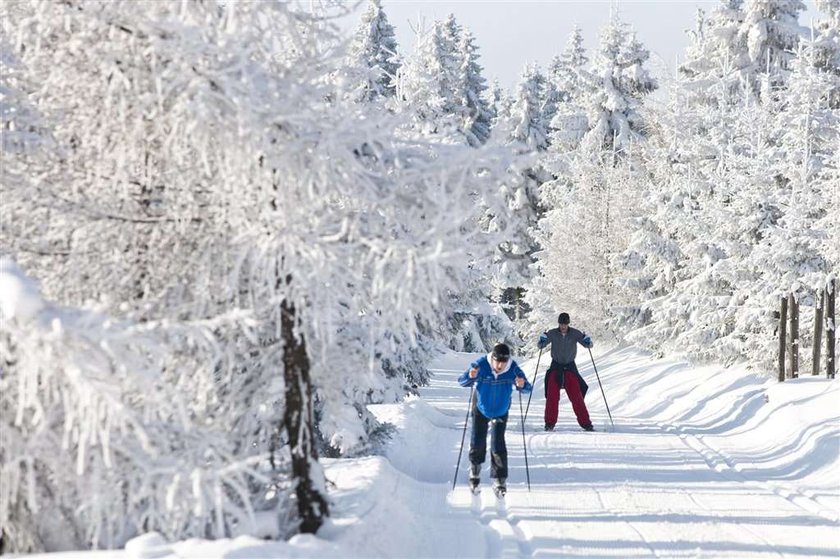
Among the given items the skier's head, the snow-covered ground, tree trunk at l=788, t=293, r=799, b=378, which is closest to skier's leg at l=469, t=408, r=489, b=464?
the snow-covered ground

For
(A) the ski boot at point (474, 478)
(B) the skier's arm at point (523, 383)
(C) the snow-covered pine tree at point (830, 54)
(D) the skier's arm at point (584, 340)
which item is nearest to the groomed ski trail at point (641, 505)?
(A) the ski boot at point (474, 478)

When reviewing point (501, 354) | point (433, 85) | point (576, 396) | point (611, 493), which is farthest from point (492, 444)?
point (433, 85)

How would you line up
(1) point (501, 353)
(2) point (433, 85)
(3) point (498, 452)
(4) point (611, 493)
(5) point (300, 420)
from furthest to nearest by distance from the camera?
(2) point (433, 85), (1) point (501, 353), (3) point (498, 452), (4) point (611, 493), (5) point (300, 420)

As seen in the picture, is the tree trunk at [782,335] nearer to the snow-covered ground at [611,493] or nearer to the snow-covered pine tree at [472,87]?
the snow-covered ground at [611,493]

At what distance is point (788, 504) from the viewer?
9617 millimetres

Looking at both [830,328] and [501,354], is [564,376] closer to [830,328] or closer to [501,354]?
[501,354]

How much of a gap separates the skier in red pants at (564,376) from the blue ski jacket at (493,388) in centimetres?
476

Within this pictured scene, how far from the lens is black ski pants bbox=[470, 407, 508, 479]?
33.9 feet

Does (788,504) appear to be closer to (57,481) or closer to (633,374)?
(57,481)

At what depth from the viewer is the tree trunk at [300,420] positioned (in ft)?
22.2

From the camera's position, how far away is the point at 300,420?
269 inches

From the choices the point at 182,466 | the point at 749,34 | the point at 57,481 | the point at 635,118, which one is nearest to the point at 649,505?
the point at 182,466

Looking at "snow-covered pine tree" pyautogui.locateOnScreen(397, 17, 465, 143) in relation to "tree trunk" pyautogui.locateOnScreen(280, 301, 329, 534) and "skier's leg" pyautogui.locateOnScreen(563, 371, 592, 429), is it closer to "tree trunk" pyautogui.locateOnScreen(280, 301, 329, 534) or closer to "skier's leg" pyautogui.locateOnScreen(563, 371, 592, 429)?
"tree trunk" pyautogui.locateOnScreen(280, 301, 329, 534)

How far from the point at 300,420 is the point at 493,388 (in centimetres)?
428
